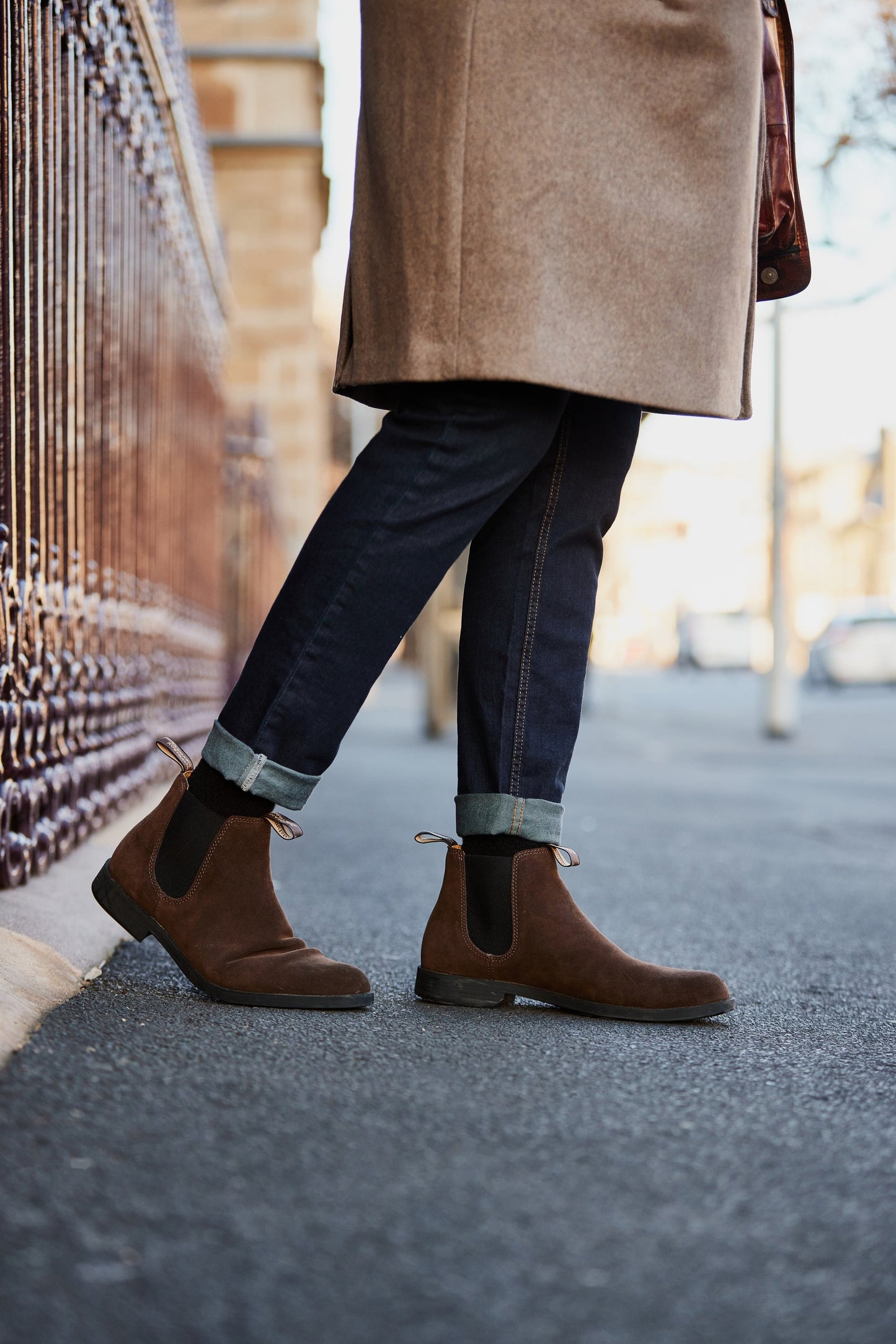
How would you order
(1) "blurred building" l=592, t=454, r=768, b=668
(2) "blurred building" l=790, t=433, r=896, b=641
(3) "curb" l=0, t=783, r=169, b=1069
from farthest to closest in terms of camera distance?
(1) "blurred building" l=592, t=454, r=768, b=668, (2) "blurred building" l=790, t=433, r=896, b=641, (3) "curb" l=0, t=783, r=169, b=1069

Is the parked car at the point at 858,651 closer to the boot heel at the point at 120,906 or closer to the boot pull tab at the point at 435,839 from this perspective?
the boot pull tab at the point at 435,839

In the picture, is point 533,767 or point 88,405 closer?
point 533,767

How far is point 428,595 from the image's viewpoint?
1.59 metres

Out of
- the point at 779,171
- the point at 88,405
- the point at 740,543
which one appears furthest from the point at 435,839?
the point at 740,543

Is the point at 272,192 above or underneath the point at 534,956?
above

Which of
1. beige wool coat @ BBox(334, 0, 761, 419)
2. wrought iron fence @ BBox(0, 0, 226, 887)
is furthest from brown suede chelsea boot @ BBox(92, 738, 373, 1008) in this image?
beige wool coat @ BBox(334, 0, 761, 419)

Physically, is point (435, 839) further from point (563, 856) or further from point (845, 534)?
point (845, 534)

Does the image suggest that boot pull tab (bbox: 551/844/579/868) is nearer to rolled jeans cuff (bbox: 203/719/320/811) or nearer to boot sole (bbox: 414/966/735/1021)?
boot sole (bbox: 414/966/735/1021)

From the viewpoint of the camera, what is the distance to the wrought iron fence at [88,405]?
2000 millimetres

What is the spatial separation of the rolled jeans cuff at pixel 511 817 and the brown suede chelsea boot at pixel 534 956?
0.02 meters

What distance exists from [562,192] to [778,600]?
1055cm

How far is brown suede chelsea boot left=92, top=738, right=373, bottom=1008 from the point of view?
1.55 m

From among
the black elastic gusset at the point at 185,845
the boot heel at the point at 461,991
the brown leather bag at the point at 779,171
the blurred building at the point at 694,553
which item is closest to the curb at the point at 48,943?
the black elastic gusset at the point at 185,845

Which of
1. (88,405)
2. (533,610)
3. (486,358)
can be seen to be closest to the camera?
(486,358)
